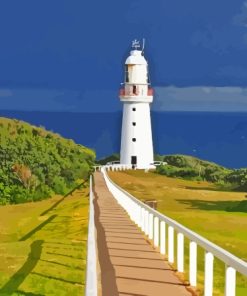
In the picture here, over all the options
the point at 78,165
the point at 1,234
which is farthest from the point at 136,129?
the point at 1,234

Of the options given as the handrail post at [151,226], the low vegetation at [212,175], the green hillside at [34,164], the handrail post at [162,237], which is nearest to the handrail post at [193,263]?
the handrail post at [162,237]

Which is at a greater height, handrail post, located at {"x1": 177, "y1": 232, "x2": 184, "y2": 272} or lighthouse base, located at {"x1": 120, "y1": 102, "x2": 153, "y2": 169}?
lighthouse base, located at {"x1": 120, "y1": 102, "x2": 153, "y2": 169}

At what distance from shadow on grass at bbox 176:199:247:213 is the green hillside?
1085 cm

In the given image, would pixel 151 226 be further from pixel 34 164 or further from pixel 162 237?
pixel 34 164

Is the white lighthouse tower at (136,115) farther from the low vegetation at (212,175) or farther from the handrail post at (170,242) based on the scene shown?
the handrail post at (170,242)

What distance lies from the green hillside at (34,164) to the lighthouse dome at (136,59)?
574 inches

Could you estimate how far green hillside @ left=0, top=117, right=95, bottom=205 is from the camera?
56219mm

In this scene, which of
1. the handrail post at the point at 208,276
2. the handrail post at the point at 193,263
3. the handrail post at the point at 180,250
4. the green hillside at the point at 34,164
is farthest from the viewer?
the green hillside at the point at 34,164


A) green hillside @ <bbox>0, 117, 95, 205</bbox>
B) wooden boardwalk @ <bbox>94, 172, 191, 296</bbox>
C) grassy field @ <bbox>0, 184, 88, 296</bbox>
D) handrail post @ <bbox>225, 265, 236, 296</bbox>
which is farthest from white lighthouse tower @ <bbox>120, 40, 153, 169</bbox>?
handrail post @ <bbox>225, 265, 236, 296</bbox>

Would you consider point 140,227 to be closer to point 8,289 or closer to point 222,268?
point 222,268

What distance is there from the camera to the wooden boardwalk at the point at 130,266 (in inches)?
504

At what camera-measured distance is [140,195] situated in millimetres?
56656

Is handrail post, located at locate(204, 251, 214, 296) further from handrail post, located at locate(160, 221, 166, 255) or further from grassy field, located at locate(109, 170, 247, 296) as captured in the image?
handrail post, located at locate(160, 221, 166, 255)

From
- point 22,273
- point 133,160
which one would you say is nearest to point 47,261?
point 22,273
